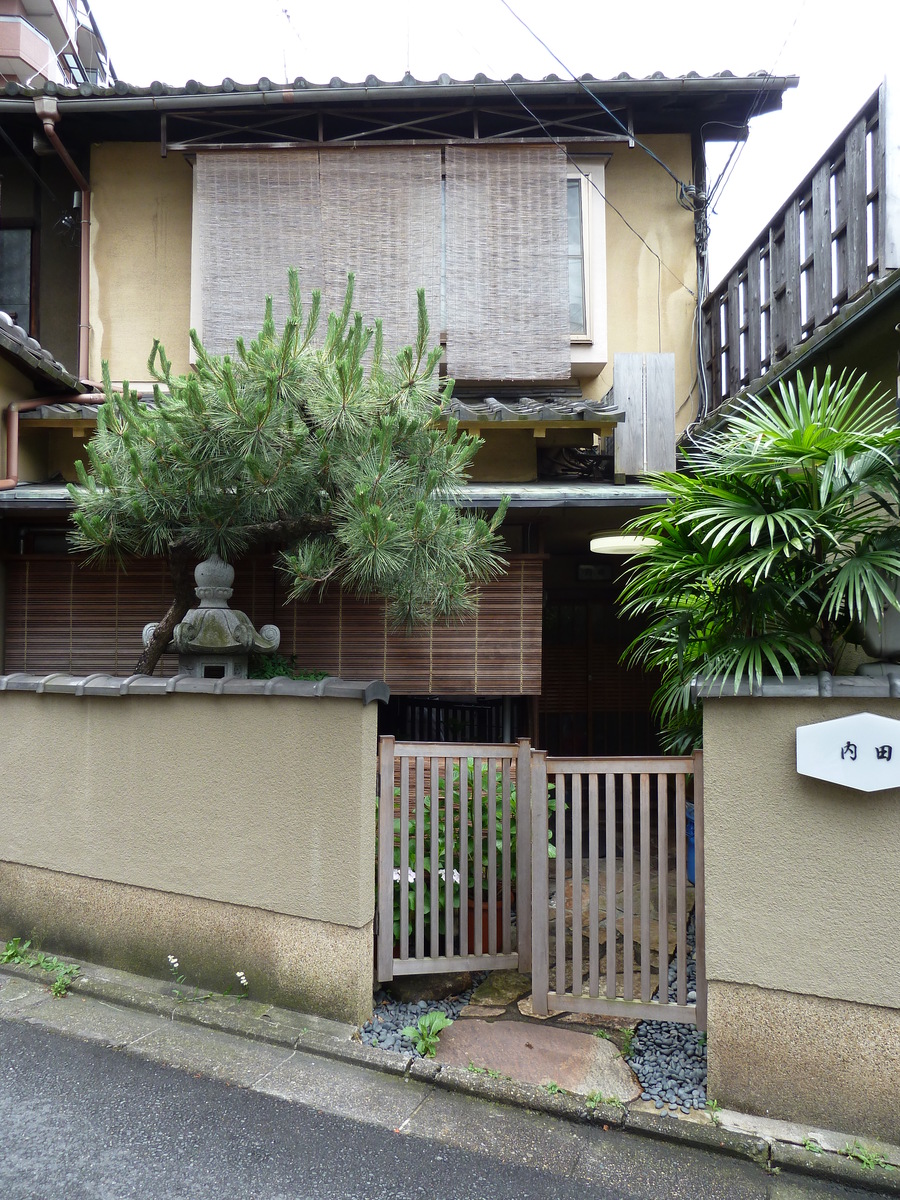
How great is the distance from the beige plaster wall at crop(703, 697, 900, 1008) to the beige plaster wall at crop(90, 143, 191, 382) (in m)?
7.51

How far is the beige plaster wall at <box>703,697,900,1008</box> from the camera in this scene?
3350 mm

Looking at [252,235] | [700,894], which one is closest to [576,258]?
[252,235]

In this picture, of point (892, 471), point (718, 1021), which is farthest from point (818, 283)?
point (718, 1021)

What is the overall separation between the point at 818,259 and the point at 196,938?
6.50 m

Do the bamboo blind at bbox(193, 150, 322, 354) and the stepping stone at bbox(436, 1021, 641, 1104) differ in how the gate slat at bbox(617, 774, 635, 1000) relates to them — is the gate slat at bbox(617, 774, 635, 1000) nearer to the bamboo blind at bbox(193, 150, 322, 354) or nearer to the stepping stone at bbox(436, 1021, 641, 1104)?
the stepping stone at bbox(436, 1021, 641, 1104)

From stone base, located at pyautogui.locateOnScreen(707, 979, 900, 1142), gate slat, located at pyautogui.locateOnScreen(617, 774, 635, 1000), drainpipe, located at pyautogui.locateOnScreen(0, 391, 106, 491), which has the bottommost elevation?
stone base, located at pyautogui.locateOnScreen(707, 979, 900, 1142)

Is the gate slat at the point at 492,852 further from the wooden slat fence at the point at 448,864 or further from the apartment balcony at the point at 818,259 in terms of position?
the apartment balcony at the point at 818,259

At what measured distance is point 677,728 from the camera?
572 centimetres

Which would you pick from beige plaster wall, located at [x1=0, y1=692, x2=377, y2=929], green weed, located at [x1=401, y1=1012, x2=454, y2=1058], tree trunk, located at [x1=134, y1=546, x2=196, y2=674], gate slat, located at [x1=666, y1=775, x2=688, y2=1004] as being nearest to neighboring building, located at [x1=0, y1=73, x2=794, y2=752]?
tree trunk, located at [x1=134, y1=546, x2=196, y2=674]

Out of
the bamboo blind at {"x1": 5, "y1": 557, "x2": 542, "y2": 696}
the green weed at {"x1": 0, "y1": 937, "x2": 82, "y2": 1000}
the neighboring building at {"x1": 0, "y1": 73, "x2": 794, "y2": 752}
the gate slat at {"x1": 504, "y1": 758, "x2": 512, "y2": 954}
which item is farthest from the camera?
the neighboring building at {"x1": 0, "y1": 73, "x2": 794, "y2": 752}

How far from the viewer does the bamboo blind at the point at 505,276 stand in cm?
812

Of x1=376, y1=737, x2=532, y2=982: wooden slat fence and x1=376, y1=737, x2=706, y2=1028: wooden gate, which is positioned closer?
x1=376, y1=737, x2=706, y2=1028: wooden gate

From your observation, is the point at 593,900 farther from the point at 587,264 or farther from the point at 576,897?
the point at 587,264

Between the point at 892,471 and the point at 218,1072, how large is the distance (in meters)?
4.26
